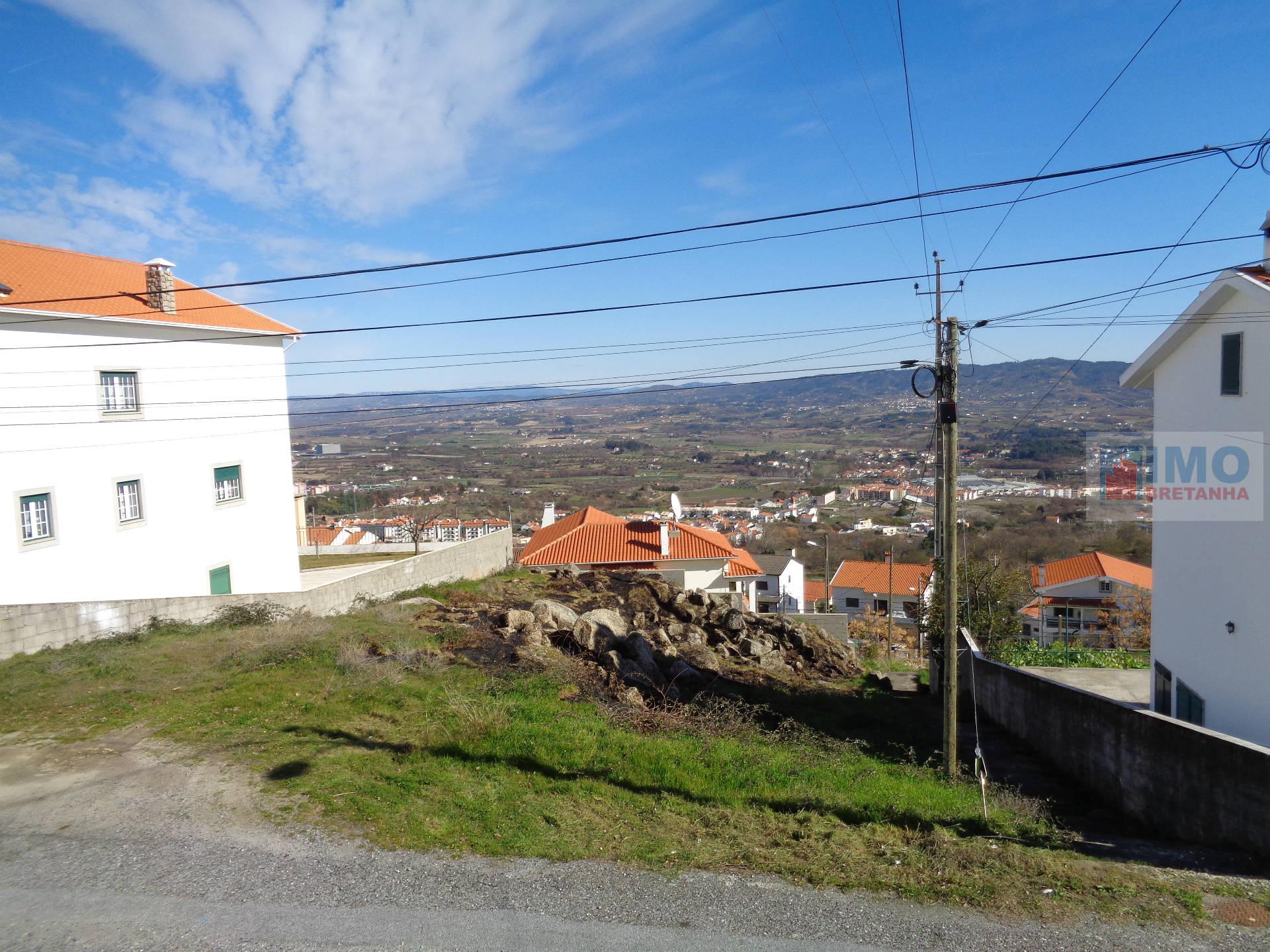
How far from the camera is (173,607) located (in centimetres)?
1320

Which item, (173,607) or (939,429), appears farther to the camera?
(173,607)

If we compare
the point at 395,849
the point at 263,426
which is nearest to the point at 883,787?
the point at 395,849

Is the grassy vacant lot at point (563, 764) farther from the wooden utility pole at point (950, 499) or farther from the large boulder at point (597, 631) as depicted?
the large boulder at point (597, 631)

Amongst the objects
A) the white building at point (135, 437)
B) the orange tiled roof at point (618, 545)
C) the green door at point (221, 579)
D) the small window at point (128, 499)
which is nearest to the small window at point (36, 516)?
the white building at point (135, 437)

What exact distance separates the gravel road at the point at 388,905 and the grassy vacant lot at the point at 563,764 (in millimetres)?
295

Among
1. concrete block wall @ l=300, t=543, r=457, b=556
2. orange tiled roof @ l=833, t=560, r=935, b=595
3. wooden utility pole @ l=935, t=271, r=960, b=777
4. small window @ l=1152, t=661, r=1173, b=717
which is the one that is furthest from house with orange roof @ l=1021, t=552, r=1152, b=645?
concrete block wall @ l=300, t=543, r=457, b=556

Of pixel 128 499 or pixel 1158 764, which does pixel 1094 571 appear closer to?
pixel 1158 764

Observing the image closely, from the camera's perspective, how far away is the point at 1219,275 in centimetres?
932

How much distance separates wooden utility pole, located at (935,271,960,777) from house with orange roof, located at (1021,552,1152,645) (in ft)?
71.6

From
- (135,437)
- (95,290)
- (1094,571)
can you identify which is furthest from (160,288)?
(1094,571)

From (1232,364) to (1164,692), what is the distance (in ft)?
16.9

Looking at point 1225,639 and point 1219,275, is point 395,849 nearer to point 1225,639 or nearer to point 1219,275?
point 1225,639

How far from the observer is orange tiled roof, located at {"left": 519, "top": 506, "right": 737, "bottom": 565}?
27125 mm
